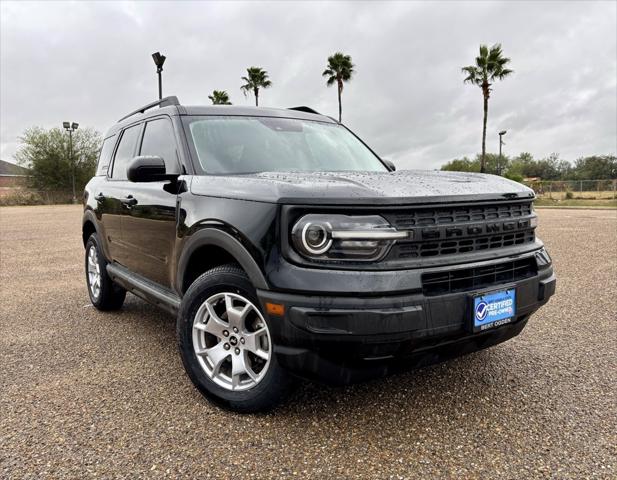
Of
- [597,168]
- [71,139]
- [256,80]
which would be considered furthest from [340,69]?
[597,168]

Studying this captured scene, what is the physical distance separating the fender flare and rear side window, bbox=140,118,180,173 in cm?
66

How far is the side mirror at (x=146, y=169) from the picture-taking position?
10.0 ft

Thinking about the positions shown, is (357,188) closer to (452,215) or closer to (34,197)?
(452,215)

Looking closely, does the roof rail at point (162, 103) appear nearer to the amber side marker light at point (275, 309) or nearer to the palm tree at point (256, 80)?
the amber side marker light at point (275, 309)

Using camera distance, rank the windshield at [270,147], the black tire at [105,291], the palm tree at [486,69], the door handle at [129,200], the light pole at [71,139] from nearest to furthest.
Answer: the windshield at [270,147]
the door handle at [129,200]
the black tire at [105,291]
the palm tree at [486,69]
the light pole at [71,139]

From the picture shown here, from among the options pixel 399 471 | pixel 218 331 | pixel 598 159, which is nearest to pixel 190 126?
pixel 218 331

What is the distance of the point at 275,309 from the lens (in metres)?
2.25

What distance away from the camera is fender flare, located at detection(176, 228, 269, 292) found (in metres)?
2.36

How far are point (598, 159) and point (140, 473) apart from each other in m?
102

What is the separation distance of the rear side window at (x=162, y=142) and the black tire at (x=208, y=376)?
95 centimetres

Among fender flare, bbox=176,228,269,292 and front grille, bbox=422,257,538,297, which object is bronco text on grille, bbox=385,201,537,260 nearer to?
front grille, bbox=422,257,538,297

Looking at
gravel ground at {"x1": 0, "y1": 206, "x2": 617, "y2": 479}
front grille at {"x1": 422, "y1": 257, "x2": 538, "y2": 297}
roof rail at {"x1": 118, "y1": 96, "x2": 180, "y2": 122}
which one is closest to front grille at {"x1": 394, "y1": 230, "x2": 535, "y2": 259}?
front grille at {"x1": 422, "y1": 257, "x2": 538, "y2": 297}

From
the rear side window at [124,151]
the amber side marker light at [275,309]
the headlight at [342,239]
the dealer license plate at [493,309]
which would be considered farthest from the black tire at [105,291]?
the dealer license plate at [493,309]

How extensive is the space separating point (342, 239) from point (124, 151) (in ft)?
9.85
